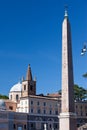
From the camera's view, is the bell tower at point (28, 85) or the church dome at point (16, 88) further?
the church dome at point (16, 88)

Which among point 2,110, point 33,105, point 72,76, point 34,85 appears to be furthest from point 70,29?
point 34,85

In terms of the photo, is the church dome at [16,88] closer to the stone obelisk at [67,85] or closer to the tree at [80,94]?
the tree at [80,94]

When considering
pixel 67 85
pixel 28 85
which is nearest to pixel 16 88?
pixel 28 85

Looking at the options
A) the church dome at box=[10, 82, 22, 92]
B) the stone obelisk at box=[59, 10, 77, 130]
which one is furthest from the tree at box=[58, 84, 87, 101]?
the stone obelisk at box=[59, 10, 77, 130]

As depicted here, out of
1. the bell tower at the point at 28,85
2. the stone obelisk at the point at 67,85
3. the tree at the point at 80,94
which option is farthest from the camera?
the tree at the point at 80,94

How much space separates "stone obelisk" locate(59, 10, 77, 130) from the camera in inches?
1083

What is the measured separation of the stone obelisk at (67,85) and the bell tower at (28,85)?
49365 millimetres

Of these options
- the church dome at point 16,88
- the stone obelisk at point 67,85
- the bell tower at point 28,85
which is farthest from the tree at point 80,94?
the stone obelisk at point 67,85

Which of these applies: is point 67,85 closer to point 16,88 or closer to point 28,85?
point 28,85

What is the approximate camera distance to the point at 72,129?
90.1 feet

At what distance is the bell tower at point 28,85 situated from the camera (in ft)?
256

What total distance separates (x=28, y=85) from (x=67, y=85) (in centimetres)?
5050

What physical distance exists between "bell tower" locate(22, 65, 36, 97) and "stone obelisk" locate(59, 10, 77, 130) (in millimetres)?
49365

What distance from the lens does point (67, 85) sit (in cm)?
2798
